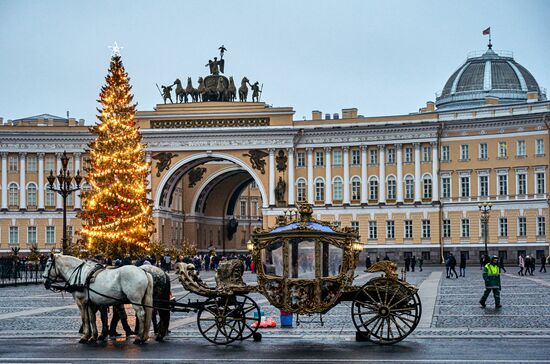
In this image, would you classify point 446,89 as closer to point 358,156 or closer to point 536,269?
point 358,156

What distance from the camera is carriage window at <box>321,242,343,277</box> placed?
21.3 m

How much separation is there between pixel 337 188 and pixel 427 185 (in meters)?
7.11

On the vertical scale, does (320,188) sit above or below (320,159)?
below

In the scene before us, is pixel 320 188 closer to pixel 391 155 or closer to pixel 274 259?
pixel 391 155

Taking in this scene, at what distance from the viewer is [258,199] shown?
11550 cm

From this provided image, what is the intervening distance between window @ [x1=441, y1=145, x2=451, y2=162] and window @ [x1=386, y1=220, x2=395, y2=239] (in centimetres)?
625

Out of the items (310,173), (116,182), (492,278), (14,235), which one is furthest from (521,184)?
(492,278)

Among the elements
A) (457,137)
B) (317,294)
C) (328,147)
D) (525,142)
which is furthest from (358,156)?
(317,294)

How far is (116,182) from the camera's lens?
179 feet

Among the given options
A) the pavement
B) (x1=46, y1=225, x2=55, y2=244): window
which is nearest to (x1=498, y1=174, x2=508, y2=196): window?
(x1=46, y1=225, x2=55, y2=244): window

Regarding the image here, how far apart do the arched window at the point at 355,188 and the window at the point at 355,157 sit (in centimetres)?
116

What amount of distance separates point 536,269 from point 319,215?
20.4 metres

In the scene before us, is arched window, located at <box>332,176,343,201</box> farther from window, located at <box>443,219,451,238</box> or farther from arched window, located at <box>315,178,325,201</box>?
window, located at <box>443,219,451,238</box>

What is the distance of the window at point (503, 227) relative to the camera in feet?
258
